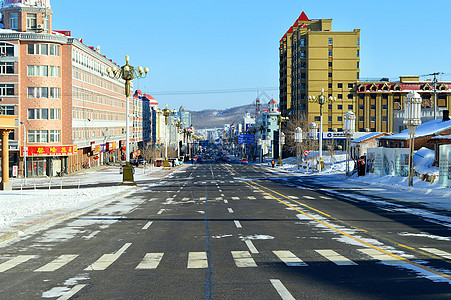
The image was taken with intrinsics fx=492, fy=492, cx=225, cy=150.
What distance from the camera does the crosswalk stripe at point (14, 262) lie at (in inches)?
455

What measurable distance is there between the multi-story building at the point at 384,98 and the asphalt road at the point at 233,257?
94859 millimetres

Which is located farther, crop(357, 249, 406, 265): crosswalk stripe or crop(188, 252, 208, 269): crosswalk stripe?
crop(357, 249, 406, 265): crosswalk stripe

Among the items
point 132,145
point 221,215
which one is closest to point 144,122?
point 132,145

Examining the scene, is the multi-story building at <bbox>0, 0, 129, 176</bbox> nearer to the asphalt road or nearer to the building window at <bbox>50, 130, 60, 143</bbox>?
the building window at <bbox>50, 130, 60, 143</bbox>

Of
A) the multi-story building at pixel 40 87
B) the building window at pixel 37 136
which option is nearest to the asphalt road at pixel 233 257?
the building window at pixel 37 136

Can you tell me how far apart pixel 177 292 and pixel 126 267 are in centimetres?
274

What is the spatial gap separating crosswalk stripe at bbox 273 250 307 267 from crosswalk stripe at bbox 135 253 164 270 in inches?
119

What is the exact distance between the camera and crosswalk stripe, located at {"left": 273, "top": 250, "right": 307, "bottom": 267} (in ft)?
37.6

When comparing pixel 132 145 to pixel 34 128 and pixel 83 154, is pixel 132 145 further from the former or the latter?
pixel 34 128

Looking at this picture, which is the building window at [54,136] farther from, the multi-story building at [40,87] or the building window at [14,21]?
the building window at [14,21]

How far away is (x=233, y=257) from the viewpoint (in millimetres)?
12375

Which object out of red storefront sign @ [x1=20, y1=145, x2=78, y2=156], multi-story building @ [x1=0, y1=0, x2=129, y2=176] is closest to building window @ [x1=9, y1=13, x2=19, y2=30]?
multi-story building @ [x1=0, y1=0, x2=129, y2=176]

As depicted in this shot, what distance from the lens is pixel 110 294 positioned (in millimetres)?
8977

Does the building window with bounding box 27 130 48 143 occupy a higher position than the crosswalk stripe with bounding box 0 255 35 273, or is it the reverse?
the building window with bounding box 27 130 48 143
